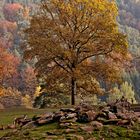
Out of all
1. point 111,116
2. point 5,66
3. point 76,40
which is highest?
point 5,66

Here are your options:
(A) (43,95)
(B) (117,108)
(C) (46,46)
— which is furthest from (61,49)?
(B) (117,108)

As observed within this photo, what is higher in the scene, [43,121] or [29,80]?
[29,80]

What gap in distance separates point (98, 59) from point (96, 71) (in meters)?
1.85

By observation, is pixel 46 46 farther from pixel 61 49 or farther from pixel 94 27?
pixel 94 27

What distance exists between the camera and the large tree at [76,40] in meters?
41.3

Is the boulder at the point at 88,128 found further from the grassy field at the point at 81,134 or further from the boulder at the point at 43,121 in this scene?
the boulder at the point at 43,121

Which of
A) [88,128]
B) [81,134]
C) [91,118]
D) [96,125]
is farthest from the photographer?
[91,118]

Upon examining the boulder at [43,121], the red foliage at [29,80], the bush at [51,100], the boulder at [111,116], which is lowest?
the boulder at [43,121]

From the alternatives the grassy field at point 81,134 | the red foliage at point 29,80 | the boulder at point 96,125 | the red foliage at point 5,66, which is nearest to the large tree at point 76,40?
the red foliage at point 5,66

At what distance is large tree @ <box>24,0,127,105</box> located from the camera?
41.3 meters

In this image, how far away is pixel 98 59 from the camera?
4416 cm

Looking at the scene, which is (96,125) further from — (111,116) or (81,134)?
(111,116)

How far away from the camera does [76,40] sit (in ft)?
137

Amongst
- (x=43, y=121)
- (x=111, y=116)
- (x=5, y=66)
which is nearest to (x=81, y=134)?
(x=111, y=116)
